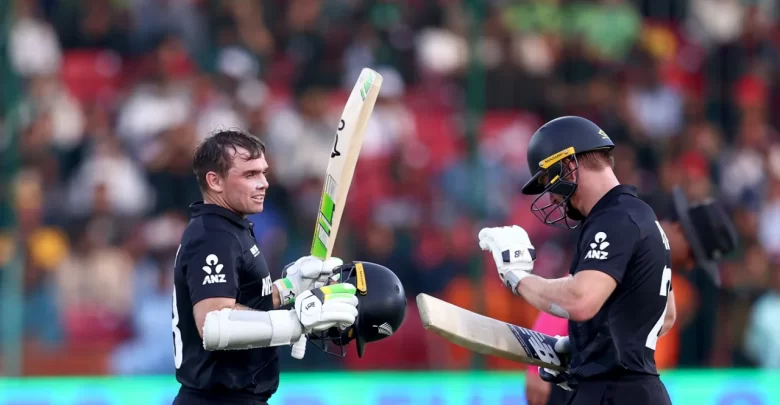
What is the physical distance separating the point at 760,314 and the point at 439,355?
2.84 m

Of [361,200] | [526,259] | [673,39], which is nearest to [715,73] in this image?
[673,39]

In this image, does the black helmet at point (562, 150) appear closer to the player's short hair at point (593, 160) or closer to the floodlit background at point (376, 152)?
the player's short hair at point (593, 160)

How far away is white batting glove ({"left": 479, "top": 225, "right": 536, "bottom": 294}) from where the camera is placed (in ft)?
17.7

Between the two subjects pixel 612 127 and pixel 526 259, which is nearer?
pixel 526 259

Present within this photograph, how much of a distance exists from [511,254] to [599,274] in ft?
1.68

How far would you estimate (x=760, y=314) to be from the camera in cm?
1037

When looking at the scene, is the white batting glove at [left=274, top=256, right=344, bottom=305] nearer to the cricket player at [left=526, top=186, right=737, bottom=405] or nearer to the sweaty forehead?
the sweaty forehead

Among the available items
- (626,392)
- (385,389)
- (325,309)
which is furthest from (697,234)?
(325,309)

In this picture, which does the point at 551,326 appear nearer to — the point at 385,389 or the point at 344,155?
the point at 344,155

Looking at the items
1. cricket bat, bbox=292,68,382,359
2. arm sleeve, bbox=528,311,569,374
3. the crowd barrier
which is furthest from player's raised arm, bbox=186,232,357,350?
the crowd barrier

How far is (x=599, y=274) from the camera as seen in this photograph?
5.04 metres

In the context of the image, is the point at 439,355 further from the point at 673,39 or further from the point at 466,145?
the point at 673,39

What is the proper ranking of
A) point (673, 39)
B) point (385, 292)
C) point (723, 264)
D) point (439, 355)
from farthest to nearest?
point (673, 39)
point (723, 264)
point (439, 355)
point (385, 292)

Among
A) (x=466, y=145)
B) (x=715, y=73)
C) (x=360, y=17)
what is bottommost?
(x=466, y=145)
